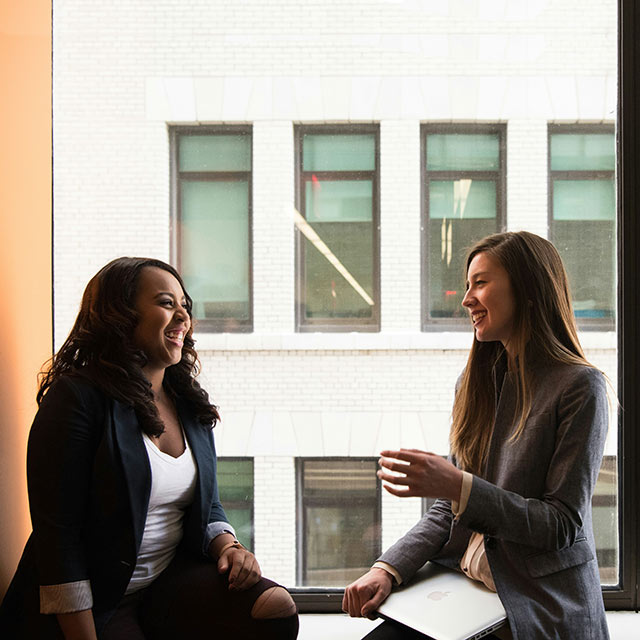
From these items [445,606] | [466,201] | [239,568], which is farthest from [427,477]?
[466,201]

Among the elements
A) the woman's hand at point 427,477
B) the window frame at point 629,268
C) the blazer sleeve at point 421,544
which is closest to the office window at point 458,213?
the window frame at point 629,268

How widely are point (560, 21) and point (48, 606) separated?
8.12 feet

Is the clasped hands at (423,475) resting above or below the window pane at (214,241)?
below

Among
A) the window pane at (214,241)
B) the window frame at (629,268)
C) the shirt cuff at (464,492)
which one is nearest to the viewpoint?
the shirt cuff at (464,492)

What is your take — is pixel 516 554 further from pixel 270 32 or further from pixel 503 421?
pixel 270 32

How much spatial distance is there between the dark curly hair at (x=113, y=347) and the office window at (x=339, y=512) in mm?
966

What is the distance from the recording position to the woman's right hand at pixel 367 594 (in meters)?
1.78

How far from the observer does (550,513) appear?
1.59m

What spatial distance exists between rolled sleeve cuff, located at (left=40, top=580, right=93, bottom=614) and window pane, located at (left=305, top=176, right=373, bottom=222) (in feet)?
5.00

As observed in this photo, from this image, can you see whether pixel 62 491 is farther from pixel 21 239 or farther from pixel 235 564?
pixel 21 239

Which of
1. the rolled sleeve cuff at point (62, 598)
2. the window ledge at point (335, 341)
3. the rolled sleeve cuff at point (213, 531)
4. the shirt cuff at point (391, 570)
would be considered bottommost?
the shirt cuff at point (391, 570)

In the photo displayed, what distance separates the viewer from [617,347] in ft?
8.10

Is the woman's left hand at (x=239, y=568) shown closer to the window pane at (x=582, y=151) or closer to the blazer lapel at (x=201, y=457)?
the blazer lapel at (x=201, y=457)

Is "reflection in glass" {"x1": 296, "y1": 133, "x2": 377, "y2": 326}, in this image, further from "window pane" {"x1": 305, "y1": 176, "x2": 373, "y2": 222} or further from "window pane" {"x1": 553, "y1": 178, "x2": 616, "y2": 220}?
"window pane" {"x1": 553, "y1": 178, "x2": 616, "y2": 220}
